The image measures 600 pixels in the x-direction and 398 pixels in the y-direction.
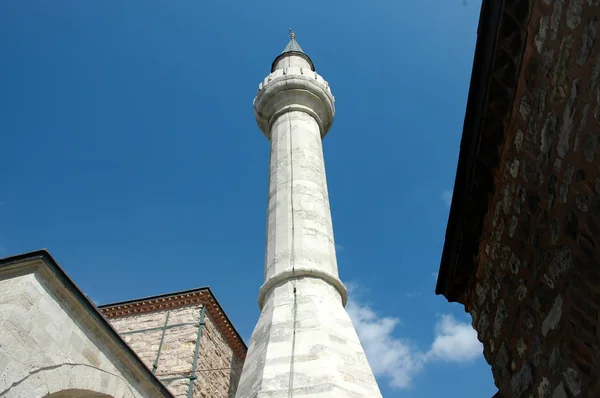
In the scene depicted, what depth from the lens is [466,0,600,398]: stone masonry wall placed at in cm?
198

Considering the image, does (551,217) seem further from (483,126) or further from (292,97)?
(292,97)

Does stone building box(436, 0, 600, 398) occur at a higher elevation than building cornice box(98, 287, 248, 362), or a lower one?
lower

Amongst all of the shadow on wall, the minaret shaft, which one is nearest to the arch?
the minaret shaft

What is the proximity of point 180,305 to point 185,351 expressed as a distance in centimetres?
Answer: 105

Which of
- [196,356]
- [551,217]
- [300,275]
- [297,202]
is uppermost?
[297,202]

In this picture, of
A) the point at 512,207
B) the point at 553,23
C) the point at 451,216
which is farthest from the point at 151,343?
the point at 553,23

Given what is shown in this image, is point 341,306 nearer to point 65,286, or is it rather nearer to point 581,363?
point 65,286

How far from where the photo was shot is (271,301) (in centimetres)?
639

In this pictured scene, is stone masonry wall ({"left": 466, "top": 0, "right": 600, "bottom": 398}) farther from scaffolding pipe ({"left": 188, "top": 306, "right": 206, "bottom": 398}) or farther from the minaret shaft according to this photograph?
scaffolding pipe ({"left": 188, "top": 306, "right": 206, "bottom": 398})

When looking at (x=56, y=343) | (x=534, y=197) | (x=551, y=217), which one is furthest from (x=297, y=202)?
(x=551, y=217)

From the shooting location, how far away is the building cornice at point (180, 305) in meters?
9.73

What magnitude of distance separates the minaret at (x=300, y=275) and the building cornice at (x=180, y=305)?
9.05 ft

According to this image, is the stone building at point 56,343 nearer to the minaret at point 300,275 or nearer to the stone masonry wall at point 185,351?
the minaret at point 300,275

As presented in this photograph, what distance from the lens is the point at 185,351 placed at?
893 centimetres
